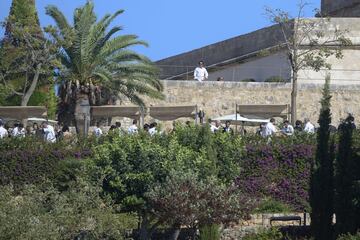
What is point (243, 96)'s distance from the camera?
3506 centimetres

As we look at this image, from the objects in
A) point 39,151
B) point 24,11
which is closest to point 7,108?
point 39,151

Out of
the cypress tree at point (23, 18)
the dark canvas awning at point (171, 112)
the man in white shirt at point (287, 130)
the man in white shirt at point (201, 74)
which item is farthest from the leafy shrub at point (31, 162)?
the man in white shirt at point (201, 74)

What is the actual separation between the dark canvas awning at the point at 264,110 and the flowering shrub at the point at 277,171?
7497 millimetres

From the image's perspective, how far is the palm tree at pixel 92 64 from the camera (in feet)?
106

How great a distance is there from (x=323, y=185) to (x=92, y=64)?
13.5 m

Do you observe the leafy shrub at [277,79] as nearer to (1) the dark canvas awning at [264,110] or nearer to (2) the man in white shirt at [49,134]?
(1) the dark canvas awning at [264,110]

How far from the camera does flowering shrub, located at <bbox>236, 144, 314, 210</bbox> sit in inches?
948

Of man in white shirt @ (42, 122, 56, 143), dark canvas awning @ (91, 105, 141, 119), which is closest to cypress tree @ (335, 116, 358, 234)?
man in white shirt @ (42, 122, 56, 143)

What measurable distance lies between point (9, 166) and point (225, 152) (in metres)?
4.91

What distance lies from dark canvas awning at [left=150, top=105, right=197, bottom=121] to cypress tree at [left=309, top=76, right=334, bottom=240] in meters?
11.7

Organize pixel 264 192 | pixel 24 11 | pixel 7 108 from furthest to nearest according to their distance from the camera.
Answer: pixel 24 11 < pixel 7 108 < pixel 264 192

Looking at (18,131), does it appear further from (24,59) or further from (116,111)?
(24,59)

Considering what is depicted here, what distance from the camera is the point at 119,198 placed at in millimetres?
20625

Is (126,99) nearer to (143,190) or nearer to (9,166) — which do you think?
(9,166)
